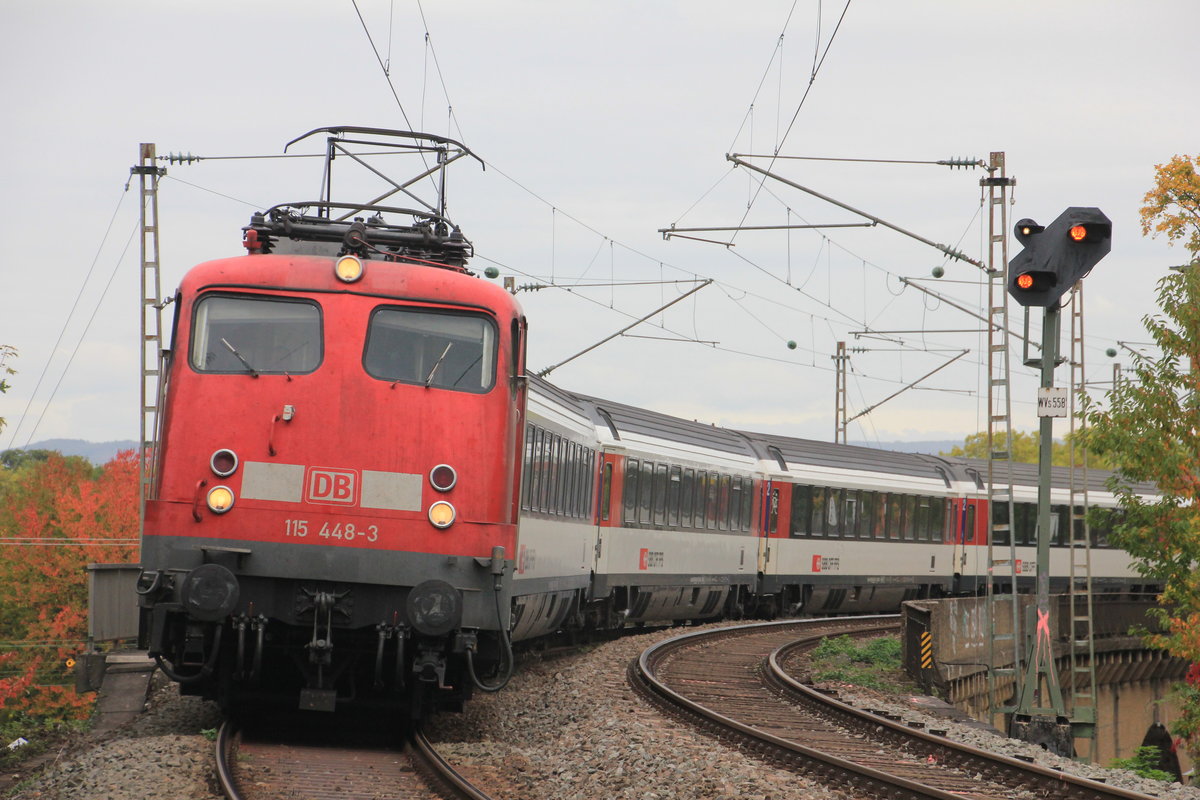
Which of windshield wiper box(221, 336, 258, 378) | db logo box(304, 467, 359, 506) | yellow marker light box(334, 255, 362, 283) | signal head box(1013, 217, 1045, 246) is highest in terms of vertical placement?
signal head box(1013, 217, 1045, 246)

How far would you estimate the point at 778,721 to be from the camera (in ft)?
46.9

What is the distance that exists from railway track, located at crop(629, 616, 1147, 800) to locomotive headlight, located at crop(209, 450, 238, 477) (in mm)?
4825

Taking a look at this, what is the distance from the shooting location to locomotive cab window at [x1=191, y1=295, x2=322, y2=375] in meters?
10.7

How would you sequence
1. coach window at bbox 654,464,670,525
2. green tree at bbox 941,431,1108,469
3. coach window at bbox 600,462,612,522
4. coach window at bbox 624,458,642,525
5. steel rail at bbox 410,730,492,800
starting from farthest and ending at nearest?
green tree at bbox 941,431,1108,469
coach window at bbox 654,464,670,525
coach window at bbox 624,458,642,525
coach window at bbox 600,462,612,522
steel rail at bbox 410,730,492,800

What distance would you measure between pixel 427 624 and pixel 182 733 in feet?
8.60

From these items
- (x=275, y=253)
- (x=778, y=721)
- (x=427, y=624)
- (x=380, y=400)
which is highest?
(x=275, y=253)

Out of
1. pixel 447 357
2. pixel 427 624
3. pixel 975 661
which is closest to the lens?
pixel 427 624

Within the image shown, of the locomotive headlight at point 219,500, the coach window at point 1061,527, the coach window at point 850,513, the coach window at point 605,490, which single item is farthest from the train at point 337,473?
the coach window at point 1061,527

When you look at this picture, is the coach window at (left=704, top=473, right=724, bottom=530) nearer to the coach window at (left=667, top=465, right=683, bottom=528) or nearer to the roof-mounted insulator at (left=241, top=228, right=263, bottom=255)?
the coach window at (left=667, top=465, right=683, bottom=528)

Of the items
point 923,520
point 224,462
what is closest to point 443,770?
point 224,462

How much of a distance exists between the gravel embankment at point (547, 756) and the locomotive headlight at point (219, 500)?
1.70 m

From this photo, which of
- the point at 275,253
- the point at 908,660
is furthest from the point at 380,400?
the point at 908,660

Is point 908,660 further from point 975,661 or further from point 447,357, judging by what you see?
point 447,357

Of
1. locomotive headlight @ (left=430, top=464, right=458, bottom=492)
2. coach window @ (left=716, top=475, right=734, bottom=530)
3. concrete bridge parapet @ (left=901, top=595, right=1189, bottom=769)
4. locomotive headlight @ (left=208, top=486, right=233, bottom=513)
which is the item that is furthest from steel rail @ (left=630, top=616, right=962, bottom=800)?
coach window @ (left=716, top=475, right=734, bottom=530)
